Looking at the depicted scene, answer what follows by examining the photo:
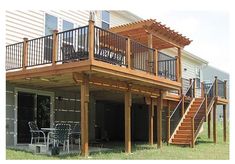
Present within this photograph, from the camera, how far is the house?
10664 millimetres

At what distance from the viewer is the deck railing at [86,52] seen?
1047 centimetres

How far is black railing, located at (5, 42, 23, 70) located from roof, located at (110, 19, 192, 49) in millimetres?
4575

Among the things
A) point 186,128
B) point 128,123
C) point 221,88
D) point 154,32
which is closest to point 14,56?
point 128,123

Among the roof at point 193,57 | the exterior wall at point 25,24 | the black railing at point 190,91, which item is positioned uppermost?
the roof at point 193,57

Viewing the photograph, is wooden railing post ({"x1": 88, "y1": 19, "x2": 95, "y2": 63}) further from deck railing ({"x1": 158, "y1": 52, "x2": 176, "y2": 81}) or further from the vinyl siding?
deck railing ({"x1": 158, "y1": 52, "x2": 176, "y2": 81})

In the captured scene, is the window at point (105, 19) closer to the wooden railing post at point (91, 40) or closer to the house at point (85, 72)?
the house at point (85, 72)

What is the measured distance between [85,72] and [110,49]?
1.61 meters

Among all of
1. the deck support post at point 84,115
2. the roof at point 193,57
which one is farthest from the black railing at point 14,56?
the roof at point 193,57

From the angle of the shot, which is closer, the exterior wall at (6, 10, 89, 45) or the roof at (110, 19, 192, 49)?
the exterior wall at (6, 10, 89, 45)

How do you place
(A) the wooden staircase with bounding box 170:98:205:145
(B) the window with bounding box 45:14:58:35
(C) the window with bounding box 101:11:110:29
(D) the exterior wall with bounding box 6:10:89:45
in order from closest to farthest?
1. (D) the exterior wall with bounding box 6:10:89:45
2. (B) the window with bounding box 45:14:58:35
3. (A) the wooden staircase with bounding box 170:98:205:145
4. (C) the window with bounding box 101:11:110:29

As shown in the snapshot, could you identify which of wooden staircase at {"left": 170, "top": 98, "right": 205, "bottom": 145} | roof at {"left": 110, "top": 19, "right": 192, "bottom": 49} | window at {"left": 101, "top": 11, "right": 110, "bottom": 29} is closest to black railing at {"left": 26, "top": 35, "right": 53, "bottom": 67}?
roof at {"left": 110, "top": 19, "right": 192, "bottom": 49}

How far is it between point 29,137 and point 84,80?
435cm

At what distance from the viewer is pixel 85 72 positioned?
10.6 m

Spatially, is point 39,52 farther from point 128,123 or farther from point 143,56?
point 128,123
